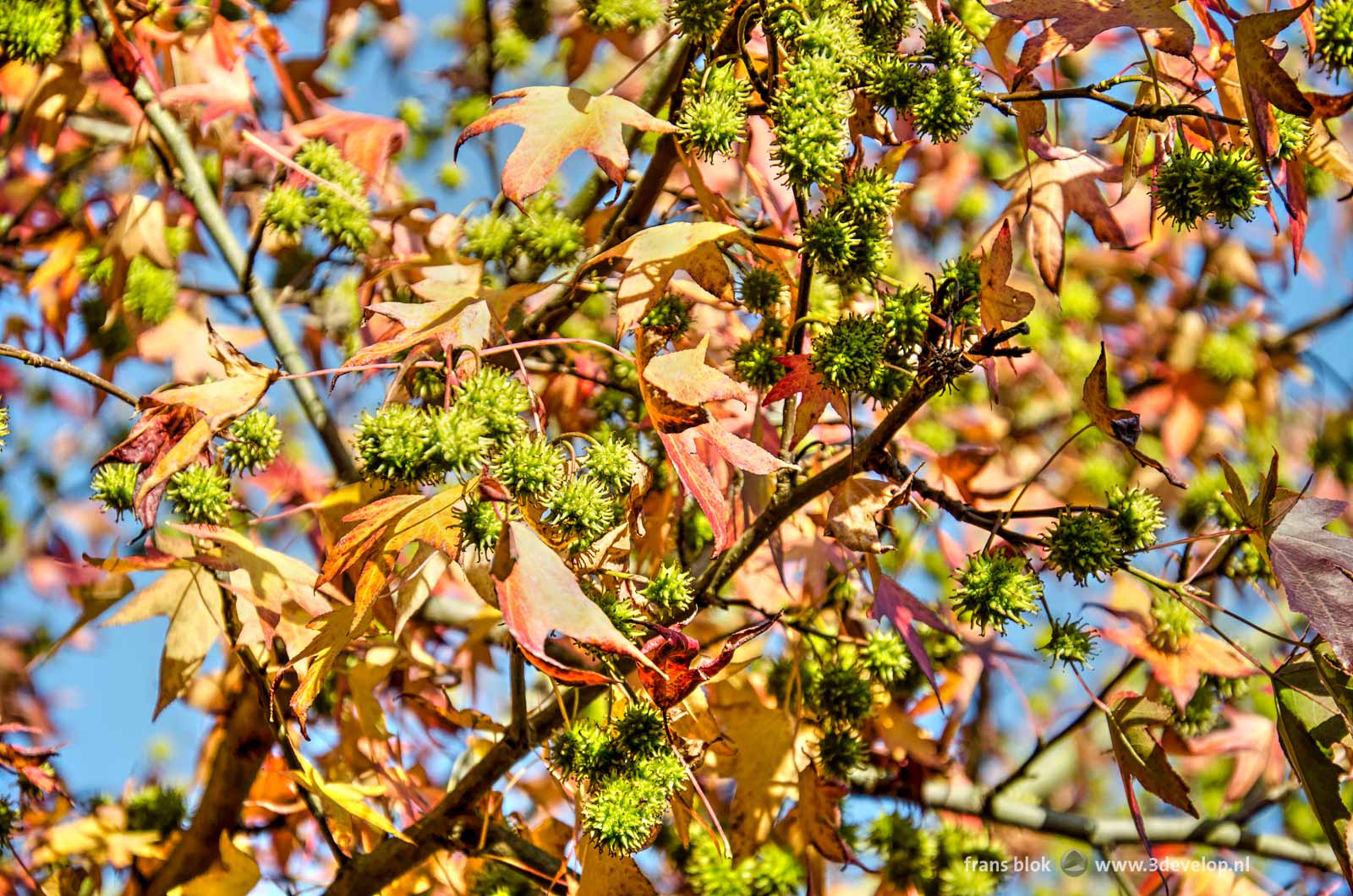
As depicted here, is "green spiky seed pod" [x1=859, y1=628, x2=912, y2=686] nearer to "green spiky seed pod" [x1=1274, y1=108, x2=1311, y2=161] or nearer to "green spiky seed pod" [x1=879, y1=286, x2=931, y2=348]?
"green spiky seed pod" [x1=879, y1=286, x2=931, y2=348]

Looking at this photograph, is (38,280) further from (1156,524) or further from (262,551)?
(1156,524)

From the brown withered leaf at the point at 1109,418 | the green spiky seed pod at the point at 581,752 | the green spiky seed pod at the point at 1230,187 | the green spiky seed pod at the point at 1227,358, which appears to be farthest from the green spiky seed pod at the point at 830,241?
the green spiky seed pod at the point at 1227,358

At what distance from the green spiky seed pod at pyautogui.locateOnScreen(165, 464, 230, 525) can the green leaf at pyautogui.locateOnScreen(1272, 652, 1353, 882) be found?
147 cm

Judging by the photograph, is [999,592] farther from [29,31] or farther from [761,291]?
[29,31]

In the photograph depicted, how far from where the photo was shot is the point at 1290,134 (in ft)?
5.32

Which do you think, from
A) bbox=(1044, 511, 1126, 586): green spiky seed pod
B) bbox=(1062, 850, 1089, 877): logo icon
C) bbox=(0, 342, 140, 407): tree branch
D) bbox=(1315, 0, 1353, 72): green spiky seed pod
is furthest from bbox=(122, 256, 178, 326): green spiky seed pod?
bbox=(1062, 850, 1089, 877): logo icon

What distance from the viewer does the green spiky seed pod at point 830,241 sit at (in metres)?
1.55

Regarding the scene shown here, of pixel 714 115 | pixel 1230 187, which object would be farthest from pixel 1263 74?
pixel 714 115

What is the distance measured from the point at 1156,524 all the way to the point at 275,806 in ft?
4.74

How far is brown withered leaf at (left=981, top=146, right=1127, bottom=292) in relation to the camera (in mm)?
1858

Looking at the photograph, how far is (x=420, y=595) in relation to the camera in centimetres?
159

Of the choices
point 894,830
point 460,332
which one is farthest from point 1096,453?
point 460,332

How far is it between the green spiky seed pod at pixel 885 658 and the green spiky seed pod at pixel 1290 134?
95 centimetres

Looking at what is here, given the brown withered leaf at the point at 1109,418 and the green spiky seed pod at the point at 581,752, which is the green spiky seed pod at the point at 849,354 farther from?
the green spiky seed pod at the point at 581,752
